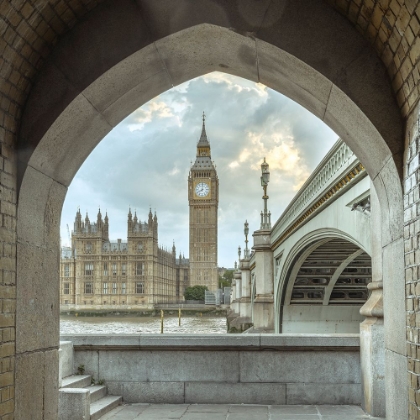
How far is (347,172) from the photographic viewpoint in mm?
12602

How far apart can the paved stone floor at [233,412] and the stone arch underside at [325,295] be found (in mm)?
18565

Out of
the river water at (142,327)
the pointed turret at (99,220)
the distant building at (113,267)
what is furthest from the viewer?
the pointed turret at (99,220)

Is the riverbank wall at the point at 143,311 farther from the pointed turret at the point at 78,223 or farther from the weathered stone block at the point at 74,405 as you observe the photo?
the weathered stone block at the point at 74,405

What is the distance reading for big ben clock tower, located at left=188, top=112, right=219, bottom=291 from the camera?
14262cm

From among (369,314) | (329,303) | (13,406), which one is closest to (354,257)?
(329,303)

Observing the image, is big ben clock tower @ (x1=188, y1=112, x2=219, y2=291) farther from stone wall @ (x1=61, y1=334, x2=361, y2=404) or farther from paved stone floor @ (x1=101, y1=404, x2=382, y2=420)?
paved stone floor @ (x1=101, y1=404, x2=382, y2=420)

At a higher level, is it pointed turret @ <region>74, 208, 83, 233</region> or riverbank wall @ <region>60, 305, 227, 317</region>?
pointed turret @ <region>74, 208, 83, 233</region>

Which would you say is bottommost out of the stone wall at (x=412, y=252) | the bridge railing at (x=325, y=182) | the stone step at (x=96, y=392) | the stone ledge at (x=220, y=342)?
the stone step at (x=96, y=392)

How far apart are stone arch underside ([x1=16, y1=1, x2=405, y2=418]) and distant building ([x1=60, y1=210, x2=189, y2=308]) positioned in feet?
386

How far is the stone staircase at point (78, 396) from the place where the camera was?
6938mm

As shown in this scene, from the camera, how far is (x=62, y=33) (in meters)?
5.62

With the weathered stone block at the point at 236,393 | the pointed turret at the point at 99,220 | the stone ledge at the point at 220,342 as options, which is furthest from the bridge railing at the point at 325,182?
the pointed turret at the point at 99,220

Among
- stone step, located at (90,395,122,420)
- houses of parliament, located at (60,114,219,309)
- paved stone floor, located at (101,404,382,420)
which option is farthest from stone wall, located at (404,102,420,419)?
houses of parliament, located at (60,114,219,309)

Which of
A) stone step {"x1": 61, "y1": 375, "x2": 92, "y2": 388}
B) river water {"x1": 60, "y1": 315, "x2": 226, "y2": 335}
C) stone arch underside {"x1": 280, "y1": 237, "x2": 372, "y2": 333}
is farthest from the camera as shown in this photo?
river water {"x1": 60, "y1": 315, "x2": 226, "y2": 335}
